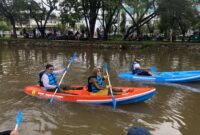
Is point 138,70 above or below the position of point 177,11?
below

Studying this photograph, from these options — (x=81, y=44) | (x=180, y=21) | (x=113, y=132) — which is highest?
(x=180, y=21)

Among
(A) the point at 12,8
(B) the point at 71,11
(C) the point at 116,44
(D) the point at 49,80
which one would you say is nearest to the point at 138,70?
(D) the point at 49,80

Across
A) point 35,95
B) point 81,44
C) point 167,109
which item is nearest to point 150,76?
point 167,109

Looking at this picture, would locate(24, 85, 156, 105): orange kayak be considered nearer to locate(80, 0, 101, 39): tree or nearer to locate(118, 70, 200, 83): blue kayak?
locate(118, 70, 200, 83): blue kayak

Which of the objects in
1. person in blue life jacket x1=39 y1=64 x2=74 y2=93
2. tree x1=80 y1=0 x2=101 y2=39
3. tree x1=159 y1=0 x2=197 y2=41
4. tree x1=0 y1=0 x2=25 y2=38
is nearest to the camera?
person in blue life jacket x1=39 y1=64 x2=74 y2=93

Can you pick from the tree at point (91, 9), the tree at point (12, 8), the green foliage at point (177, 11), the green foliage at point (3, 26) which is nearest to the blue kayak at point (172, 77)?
the green foliage at point (177, 11)

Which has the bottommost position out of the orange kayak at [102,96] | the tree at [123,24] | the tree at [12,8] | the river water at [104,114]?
the river water at [104,114]

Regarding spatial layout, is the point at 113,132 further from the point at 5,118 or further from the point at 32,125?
the point at 5,118

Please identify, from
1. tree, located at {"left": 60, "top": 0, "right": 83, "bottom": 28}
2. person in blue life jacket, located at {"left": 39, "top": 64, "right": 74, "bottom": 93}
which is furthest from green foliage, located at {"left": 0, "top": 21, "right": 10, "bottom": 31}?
person in blue life jacket, located at {"left": 39, "top": 64, "right": 74, "bottom": 93}

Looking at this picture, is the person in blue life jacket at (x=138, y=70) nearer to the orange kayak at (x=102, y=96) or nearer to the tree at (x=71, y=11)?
the orange kayak at (x=102, y=96)

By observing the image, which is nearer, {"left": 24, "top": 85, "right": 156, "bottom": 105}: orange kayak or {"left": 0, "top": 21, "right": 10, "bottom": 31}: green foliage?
{"left": 24, "top": 85, "right": 156, "bottom": 105}: orange kayak

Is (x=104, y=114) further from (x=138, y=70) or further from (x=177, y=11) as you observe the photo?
(x=177, y=11)

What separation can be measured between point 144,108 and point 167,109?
700mm

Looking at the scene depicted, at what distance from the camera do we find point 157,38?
36.1m
